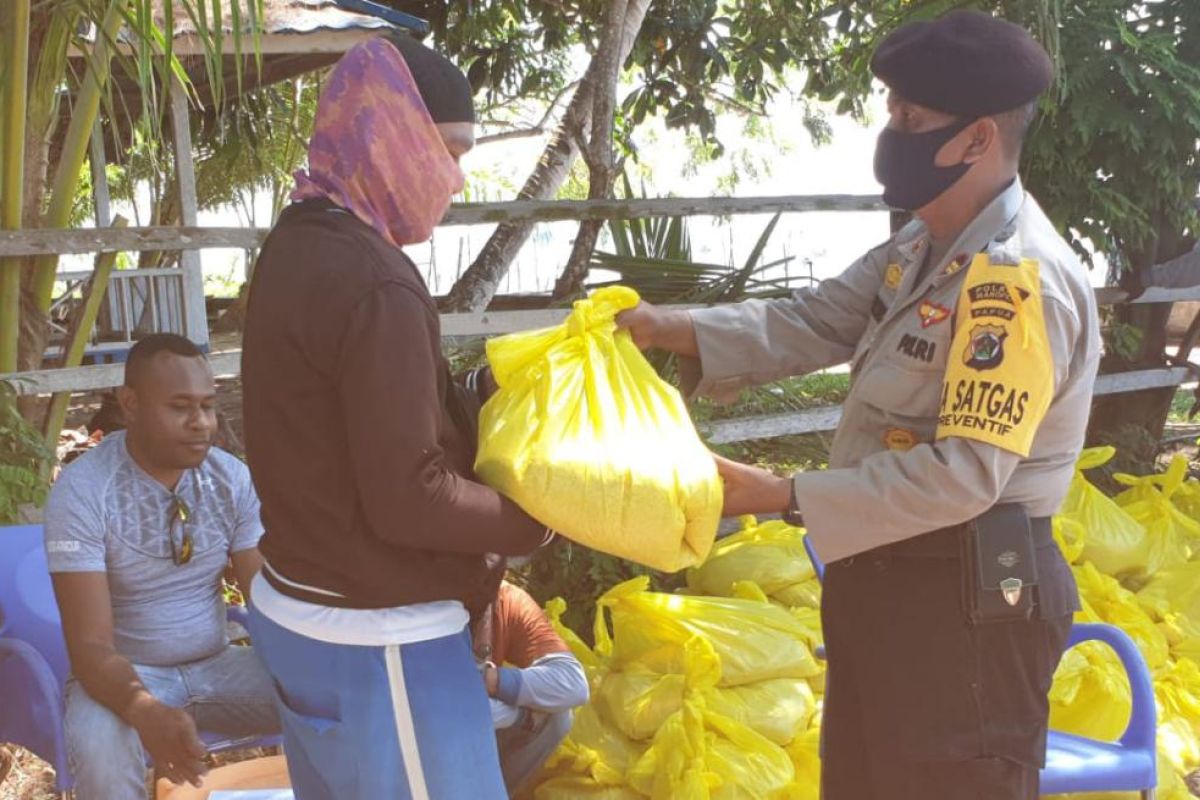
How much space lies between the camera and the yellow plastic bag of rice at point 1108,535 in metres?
4.35

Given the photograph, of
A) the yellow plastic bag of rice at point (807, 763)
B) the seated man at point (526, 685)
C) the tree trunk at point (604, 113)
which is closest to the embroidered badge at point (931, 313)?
the seated man at point (526, 685)

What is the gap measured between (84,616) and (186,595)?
0.31 m

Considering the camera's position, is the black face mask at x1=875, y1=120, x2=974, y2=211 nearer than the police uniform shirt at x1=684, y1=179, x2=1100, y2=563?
No

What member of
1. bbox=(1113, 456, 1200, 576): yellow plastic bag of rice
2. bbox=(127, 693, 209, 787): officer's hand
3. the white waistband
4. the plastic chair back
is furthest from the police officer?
bbox=(1113, 456, 1200, 576): yellow plastic bag of rice

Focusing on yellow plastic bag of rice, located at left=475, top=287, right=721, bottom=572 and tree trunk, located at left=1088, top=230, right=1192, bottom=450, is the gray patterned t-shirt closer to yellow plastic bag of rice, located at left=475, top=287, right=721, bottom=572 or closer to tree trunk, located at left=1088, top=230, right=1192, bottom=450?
yellow plastic bag of rice, located at left=475, top=287, right=721, bottom=572

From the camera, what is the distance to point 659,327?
2.19m

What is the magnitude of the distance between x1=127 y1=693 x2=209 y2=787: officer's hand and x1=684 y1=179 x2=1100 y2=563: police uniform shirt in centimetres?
128

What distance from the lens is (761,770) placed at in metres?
3.00

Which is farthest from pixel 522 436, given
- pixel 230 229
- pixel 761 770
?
pixel 230 229

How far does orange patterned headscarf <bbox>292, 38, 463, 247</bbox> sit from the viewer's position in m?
1.59

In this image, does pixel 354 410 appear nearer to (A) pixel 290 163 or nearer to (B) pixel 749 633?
(B) pixel 749 633

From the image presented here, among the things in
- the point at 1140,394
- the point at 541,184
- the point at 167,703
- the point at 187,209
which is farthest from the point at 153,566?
the point at 1140,394

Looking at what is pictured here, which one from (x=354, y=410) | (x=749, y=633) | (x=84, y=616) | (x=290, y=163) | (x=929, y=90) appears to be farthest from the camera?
(x=290, y=163)

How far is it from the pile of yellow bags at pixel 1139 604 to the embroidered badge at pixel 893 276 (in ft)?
4.98
